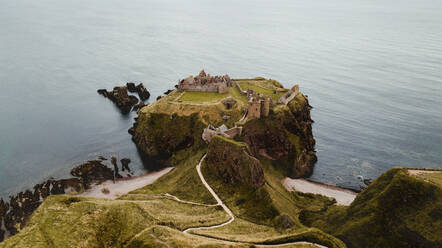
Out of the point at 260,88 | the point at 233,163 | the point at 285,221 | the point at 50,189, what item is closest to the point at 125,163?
the point at 50,189

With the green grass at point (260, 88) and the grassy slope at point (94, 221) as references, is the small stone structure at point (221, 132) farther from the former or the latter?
the grassy slope at point (94, 221)

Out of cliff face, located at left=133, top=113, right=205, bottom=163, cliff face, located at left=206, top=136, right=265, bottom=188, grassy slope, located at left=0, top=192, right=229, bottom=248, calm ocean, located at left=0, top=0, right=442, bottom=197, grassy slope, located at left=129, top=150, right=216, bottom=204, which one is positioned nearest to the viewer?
grassy slope, located at left=0, top=192, right=229, bottom=248

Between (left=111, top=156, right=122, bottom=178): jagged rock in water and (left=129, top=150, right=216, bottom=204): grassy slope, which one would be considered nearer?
(left=129, top=150, right=216, bottom=204): grassy slope

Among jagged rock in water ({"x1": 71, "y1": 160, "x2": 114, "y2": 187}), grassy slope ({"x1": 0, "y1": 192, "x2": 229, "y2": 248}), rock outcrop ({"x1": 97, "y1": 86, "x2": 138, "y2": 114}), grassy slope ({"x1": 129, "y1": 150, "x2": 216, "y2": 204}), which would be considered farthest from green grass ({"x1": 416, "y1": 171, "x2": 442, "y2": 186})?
rock outcrop ({"x1": 97, "y1": 86, "x2": 138, "y2": 114})

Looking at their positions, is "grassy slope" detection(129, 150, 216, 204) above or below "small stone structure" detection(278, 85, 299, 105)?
below

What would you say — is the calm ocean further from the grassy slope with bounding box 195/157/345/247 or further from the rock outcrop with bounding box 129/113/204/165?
the grassy slope with bounding box 195/157/345/247

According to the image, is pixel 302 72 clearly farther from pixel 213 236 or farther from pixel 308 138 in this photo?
pixel 213 236
